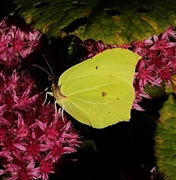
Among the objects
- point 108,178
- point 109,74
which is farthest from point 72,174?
point 109,74

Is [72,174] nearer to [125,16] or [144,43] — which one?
[144,43]

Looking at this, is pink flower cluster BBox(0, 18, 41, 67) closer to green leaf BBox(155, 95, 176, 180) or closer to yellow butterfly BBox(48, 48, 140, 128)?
yellow butterfly BBox(48, 48, 140, 128)

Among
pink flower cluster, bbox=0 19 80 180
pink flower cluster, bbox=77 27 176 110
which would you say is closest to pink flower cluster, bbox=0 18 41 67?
pink flower cluster, bbox=0 19 80 180

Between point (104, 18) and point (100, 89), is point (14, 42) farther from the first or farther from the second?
point (104, 18)

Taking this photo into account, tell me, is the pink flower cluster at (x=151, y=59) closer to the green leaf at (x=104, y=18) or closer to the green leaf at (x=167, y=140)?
the green leaf at (x=167, y=140)

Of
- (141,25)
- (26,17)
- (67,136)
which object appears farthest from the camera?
(67,136)

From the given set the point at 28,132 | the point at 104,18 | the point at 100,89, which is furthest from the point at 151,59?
the point at 28,132

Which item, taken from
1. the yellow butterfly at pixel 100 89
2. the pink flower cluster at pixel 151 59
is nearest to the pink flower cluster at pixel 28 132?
the yellow butterfly at pixel 100 89
